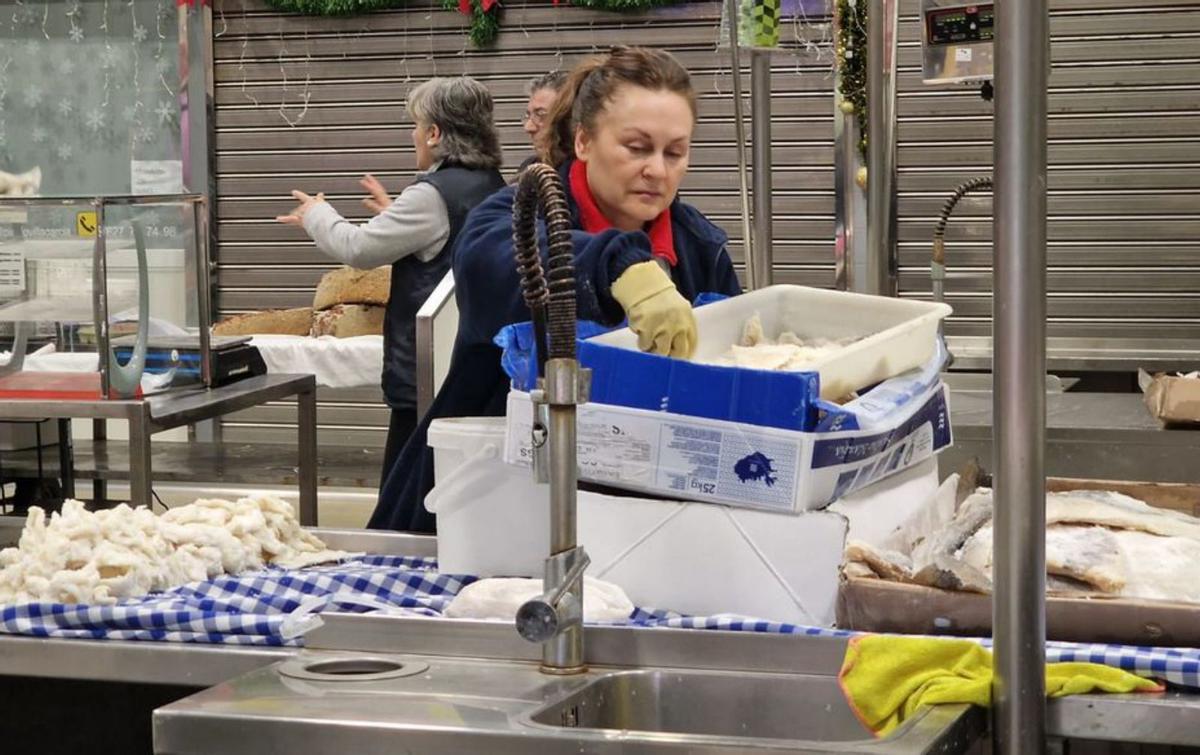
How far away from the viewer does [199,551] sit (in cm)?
247

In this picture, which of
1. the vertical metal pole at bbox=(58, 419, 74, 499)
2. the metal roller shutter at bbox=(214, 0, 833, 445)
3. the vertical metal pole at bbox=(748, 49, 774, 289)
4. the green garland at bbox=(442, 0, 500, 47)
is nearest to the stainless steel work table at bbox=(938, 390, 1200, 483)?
the vertical metal pole at bbox=(748, 49, 774, 289)

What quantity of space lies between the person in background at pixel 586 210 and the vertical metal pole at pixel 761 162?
1.46 feet

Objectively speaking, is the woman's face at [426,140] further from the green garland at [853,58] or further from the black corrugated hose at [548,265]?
the black corrugated hose at [548,265]

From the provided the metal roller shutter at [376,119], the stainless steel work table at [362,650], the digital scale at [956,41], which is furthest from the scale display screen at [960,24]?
the metal roller shutter at [376,119]

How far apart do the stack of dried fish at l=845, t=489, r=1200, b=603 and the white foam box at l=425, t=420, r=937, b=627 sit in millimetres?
63

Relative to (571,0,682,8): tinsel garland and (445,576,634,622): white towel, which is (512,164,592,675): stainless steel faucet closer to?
(445,576,634,622): white towel

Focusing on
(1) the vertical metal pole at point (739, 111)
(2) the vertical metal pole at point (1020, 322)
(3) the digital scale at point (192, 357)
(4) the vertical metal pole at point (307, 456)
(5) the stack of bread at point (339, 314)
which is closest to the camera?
(2) the vertical metal pole at point (1020, 322)

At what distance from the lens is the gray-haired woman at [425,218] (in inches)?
210

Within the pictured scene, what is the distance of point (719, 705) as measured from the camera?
2010 mm

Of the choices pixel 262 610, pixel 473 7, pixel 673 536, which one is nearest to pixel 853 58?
pixel 473 7

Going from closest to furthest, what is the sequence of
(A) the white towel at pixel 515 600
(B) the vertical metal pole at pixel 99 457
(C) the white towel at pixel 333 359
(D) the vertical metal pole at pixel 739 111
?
(A) the white towel at pixel 515 600
(D) the vertical metal pole at pixel 739 111
(B) the vertical metal pole at pixel 99 457
(C) the white towel at pixel 333 359

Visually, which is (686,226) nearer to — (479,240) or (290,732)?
(479,240)

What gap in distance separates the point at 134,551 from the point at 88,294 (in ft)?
7.03

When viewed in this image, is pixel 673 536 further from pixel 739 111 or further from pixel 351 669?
pixel 739 111
